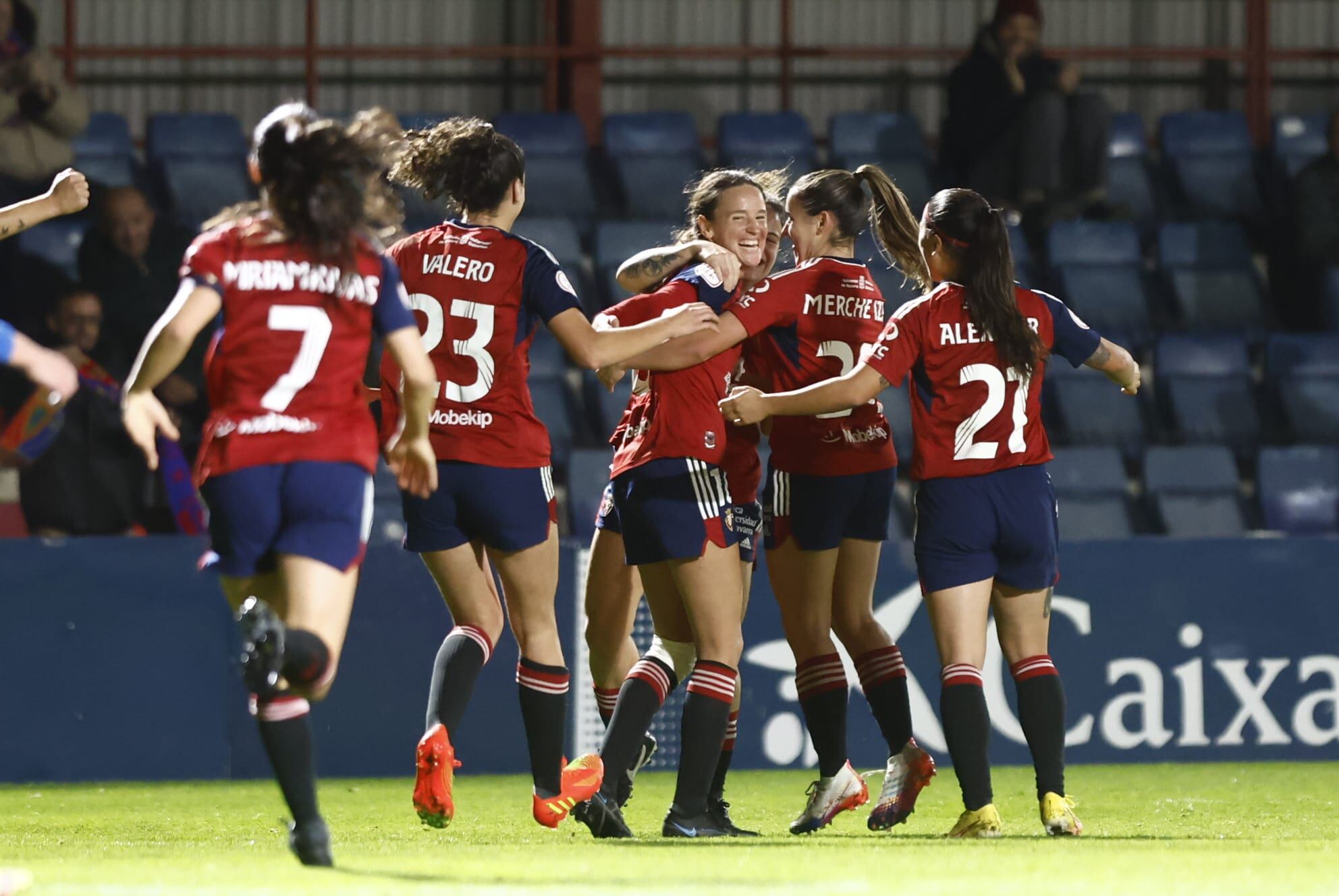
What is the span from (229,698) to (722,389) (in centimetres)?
342

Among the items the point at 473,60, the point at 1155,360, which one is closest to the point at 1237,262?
the point at 1155,360

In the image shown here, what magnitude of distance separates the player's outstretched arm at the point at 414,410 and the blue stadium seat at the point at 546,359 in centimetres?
579

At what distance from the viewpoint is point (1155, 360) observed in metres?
11.1

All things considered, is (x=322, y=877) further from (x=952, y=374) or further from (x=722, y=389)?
(x=952, y=374)

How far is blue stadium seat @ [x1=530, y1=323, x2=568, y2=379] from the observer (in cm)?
1052

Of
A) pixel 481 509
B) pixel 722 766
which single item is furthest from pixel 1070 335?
pixel 481 509

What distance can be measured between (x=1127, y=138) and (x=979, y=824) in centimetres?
793

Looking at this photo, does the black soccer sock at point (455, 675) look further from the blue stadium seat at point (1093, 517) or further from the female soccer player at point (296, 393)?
the blue stadium seat at point (1093, 517)

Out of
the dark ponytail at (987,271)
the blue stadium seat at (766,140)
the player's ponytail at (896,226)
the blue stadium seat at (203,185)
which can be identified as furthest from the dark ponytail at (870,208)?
the blue stadium seat at (203,185)

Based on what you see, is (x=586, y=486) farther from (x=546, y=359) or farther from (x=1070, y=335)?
(x=1070, y=335)

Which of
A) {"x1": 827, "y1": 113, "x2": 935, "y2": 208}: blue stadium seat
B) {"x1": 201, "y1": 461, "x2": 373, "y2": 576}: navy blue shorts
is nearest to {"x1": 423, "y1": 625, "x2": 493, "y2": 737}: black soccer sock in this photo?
{"x1": 201, "y1": 461, "x2": 373, "y2": 576}: navy blue shorts

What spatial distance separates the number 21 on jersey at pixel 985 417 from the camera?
18.8ft

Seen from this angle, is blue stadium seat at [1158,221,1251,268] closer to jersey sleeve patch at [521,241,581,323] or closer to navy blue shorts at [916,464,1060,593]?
navy blue shorts at [916,464,1060,593]

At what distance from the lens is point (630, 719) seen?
5.64 meters
